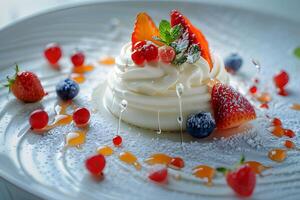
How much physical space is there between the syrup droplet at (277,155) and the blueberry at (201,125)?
30 centimetres

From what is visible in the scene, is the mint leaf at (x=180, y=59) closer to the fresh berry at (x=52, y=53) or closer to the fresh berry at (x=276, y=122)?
the fresh berry at (x=276, y=122)

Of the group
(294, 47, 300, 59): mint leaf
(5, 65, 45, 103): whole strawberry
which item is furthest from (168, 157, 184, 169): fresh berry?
(294, 47, 300, 59): mint leaf

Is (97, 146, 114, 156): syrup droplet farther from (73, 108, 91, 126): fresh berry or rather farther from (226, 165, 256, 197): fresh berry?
(226, 165, 256, 197): fresh berry

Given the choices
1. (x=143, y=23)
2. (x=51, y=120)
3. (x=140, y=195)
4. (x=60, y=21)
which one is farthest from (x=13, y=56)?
(x=140, y=195)

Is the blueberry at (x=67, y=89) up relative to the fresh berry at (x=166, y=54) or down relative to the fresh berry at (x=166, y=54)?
down

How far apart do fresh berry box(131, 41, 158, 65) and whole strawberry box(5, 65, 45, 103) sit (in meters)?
0.55

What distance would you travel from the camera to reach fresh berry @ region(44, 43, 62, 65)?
3.19m

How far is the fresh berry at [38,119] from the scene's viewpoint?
2.53 m

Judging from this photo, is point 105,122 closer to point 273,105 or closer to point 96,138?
point 96,138

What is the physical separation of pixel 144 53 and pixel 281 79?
95cm

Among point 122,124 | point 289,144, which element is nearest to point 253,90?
point 289,144

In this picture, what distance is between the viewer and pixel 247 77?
317cm

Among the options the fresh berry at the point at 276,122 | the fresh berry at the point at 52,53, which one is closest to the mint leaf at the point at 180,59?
the fresh berry at the point at 276,122

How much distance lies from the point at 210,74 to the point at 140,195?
0.87m
